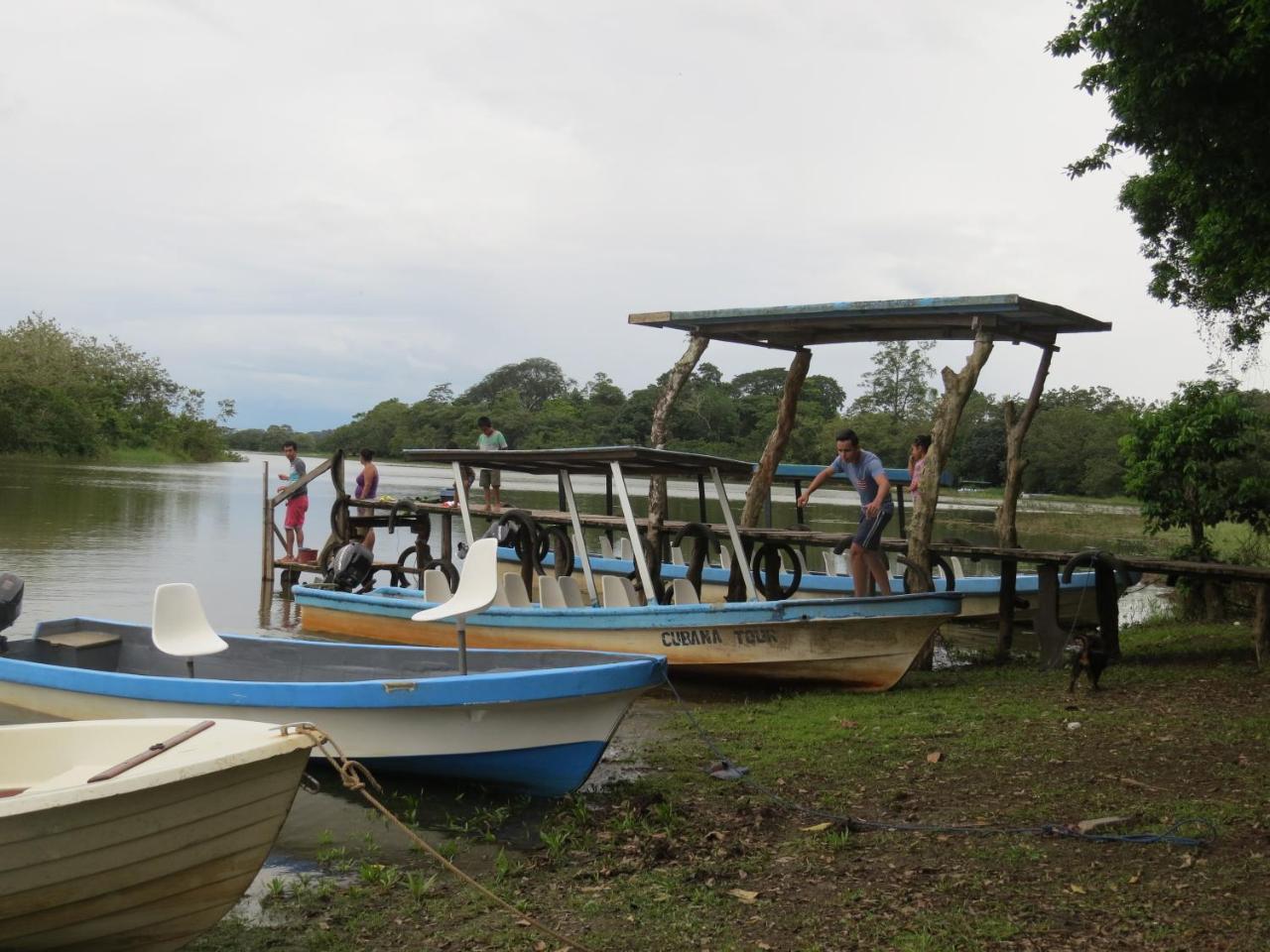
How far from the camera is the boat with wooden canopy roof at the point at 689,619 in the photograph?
34.6 feet

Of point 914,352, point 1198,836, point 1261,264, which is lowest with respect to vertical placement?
point 1198,836

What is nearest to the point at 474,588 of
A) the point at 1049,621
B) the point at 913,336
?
the point at 1049,621

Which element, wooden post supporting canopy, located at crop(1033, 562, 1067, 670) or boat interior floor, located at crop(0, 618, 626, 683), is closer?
boat interior floor, located at crop(0, 618, 626, 683)

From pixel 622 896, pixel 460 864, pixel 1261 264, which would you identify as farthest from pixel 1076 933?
pixel 1261 264

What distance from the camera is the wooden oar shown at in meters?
5.26

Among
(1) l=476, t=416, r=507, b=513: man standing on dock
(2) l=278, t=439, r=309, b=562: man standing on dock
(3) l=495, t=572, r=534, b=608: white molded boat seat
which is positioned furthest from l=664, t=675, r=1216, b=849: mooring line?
(2) l=278, t=439, r=309, b=562: man standing on dock

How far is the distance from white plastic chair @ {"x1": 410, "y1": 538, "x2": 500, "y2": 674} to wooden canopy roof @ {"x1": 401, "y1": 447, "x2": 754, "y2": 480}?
123 inches

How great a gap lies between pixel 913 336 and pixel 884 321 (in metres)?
0.87

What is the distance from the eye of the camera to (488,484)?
1669 centimetres

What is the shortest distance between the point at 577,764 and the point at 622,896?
5.93ft

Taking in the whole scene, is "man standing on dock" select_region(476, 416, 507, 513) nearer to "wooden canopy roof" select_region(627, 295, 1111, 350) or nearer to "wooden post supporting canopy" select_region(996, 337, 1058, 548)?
"wooden canopy roof" select_region(627, 295, 1111, 350)

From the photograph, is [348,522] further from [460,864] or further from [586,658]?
[460,864]

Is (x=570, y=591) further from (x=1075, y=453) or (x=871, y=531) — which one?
(x=1075, y=453)

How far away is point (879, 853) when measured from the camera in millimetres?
6000
